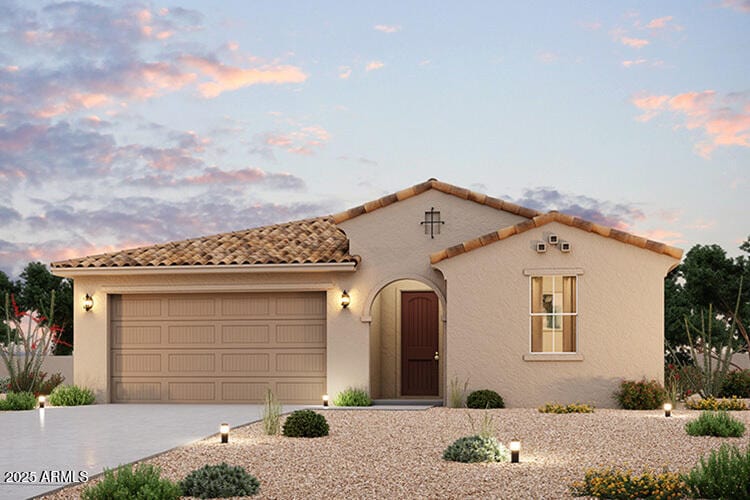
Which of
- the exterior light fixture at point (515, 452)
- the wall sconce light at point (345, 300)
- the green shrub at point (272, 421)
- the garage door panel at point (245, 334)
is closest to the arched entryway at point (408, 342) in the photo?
the wall sconce light at point (345, 300)

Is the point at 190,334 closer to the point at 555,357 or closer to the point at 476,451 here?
the point at 555,357

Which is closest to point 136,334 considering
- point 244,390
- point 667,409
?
point 244,390

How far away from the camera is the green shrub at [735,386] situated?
20047 millimetres

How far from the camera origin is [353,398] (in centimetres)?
1869

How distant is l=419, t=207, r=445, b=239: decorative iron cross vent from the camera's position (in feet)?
62.9

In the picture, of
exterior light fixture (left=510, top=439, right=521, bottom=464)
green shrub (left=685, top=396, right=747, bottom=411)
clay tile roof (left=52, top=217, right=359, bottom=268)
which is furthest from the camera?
Result: clay tile roof (left=52, top=217, right=359, bottom=268)

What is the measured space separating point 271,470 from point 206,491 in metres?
1.56

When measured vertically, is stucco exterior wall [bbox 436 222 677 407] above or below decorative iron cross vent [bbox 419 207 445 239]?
below

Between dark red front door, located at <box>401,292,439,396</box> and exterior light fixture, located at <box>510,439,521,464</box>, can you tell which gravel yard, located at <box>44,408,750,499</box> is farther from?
dark red front door, located at <box>401,292,439,396</box>

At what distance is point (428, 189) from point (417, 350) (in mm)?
3682

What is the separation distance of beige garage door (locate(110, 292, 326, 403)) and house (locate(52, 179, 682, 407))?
28 millimetres

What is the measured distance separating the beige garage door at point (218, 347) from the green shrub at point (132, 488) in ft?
35.4

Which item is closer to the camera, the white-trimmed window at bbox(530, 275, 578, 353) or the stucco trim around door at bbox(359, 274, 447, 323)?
the white-trimmed window at bbox(530, 275, 578, 353)

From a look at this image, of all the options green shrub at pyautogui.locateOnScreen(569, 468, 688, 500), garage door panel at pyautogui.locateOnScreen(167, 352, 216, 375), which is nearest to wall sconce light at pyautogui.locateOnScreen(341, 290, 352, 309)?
garage door panel at pyautogui.locateOnScreen(167, 352, 216, 375)
